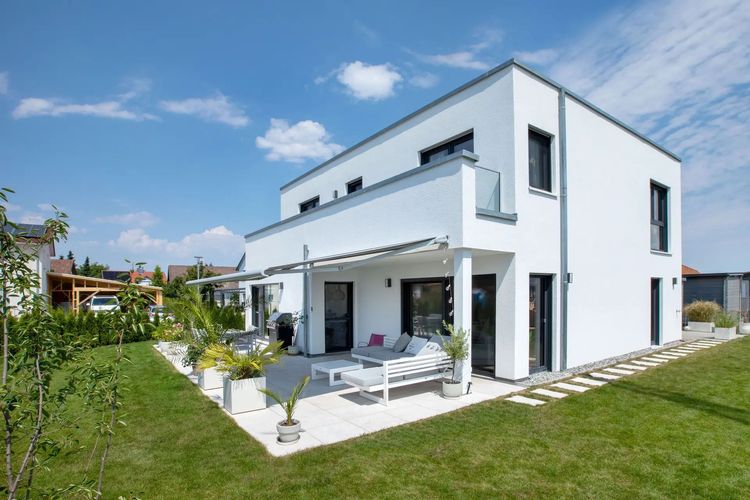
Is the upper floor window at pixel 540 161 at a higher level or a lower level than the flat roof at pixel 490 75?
lower

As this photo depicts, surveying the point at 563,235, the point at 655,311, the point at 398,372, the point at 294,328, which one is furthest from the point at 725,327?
the point at 294,328

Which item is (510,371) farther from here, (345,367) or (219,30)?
(219,30)

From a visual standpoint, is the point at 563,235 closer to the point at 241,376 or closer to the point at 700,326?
the point at 241,376

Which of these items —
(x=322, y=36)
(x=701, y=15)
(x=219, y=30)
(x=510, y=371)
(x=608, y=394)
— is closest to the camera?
(x=608, y=394)

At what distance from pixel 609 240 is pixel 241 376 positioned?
12.8m

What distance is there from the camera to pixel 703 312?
22.7 metres

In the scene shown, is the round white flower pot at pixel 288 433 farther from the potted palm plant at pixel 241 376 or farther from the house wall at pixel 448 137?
the house wall at pixel 448 137

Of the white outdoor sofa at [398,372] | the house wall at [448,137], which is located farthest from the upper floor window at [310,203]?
the white outdoor sofa at [398,372]

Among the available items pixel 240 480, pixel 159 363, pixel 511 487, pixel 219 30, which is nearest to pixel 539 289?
pixel 511 487

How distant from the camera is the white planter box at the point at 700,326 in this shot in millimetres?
21922

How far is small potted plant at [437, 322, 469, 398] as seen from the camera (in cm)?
983

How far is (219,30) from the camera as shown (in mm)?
13078

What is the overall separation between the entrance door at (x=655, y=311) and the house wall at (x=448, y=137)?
11.0 m

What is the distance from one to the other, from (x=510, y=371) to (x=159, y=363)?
506 inches
